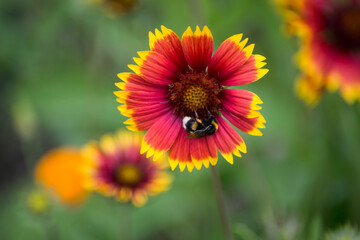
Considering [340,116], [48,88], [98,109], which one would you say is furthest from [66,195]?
[340,116]

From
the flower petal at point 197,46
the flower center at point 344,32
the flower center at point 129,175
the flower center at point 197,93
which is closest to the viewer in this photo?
the flower petal at point 197,46

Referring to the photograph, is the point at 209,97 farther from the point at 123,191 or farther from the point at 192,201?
the point at 192,201

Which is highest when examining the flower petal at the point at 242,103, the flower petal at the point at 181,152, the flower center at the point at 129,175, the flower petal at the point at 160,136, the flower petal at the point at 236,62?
the flower petal at the point at 236,62

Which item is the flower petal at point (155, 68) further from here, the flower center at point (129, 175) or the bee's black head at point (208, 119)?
the flower center at point (129, 175)

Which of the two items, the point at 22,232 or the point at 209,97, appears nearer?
the point at 209,97

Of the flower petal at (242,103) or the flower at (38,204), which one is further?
the flower at (38,204)

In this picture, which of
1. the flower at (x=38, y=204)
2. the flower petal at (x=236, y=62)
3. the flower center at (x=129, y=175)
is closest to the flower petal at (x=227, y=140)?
the flower petal at (x=236, y=62)

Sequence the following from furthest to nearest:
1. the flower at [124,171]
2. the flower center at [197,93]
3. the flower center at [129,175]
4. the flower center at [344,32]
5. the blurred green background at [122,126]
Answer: the blurred green background at [122,126] < the flower center at [344,32] < the flower center at [129,175] < the flower at [124,171] < the flower center at [197,93]
